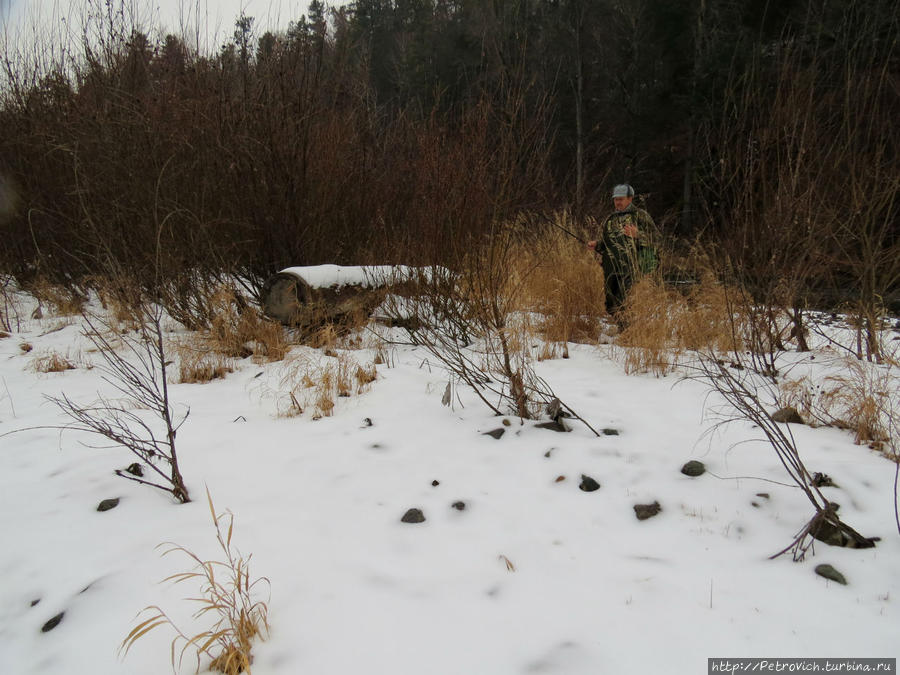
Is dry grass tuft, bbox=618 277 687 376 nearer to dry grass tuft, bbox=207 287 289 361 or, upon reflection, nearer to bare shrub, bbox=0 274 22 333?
dry grass tuft, bbox=207 287 289 361

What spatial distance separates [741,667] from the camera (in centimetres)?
113

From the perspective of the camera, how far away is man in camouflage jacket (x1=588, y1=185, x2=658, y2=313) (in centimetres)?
409

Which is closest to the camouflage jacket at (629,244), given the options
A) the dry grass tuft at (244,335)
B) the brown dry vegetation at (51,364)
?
the dry grass tuft at (244,335)

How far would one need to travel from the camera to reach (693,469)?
187cm

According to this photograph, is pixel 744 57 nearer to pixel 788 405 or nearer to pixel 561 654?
pixel 788 405

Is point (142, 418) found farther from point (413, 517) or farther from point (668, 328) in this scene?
point (668, 328)

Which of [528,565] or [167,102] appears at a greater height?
[167,102]

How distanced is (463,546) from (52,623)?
3.55ft

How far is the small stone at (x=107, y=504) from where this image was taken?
1770 millimetres

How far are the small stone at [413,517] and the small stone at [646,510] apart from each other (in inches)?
27.8

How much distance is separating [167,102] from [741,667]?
16.8 ft

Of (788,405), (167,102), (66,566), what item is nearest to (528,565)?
(66,566)

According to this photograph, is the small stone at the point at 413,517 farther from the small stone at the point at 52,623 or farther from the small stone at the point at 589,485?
the small stone at the point at 52,623

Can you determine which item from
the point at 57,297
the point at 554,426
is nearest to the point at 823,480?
the point at 554,426
